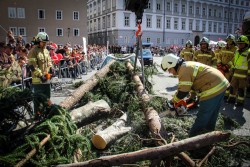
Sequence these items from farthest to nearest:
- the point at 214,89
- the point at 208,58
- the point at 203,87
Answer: the point at 208,58, the point at 203,87, the point at 214,89

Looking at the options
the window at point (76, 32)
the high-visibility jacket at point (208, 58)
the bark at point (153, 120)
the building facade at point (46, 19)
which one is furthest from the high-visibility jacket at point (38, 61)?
the window at point (76, 32)

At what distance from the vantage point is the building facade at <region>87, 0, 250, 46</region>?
162 feet

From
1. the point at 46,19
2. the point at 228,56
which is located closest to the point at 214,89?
the point at 228,56

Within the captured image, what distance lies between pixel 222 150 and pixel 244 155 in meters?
0.58

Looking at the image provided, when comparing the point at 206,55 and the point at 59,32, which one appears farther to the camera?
the point at 59,32

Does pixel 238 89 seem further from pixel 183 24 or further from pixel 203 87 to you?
pixel 183 24

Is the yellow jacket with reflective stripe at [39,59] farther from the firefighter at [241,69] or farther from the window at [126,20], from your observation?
the window at [126,20]

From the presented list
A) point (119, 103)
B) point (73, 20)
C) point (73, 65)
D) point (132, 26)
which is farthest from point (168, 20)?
point (119, 103)

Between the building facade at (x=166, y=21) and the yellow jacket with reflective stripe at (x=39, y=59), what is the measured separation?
40.9 m

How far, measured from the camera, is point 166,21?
5462 cm

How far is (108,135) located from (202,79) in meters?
2.03

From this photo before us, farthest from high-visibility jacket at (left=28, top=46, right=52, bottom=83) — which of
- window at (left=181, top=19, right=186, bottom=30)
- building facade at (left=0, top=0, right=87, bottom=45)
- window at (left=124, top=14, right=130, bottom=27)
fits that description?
window at (left=181, top=19, right=186, bottom=30)

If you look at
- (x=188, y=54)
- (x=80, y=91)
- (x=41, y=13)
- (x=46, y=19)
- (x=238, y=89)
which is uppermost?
(x=41, y=13)

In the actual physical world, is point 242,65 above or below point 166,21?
below
